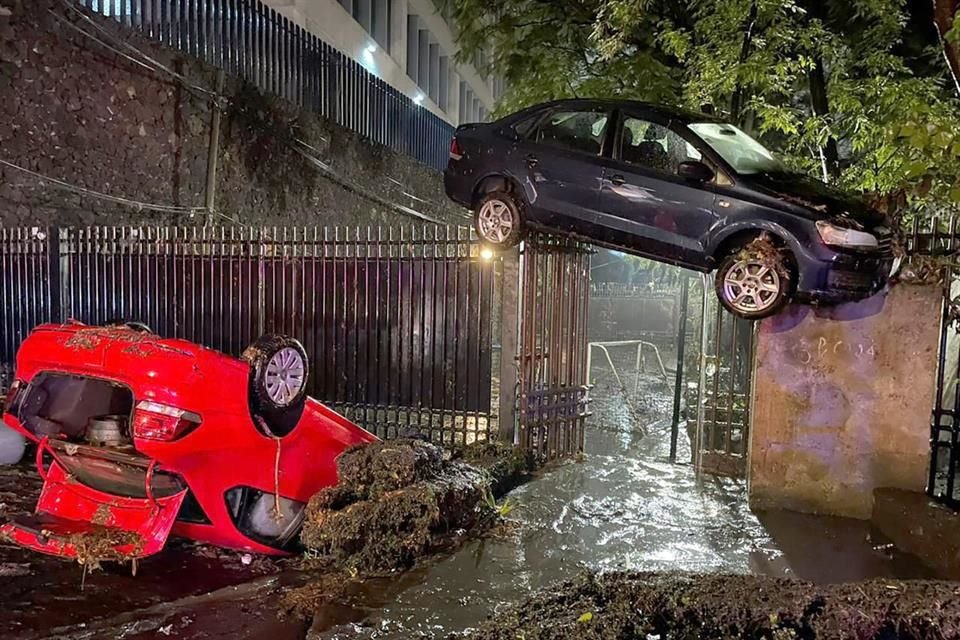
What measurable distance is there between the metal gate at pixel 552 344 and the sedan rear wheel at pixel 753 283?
5.70 ft

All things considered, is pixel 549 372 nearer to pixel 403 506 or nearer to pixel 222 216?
pixel 403 506

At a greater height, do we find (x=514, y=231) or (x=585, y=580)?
(x=514, y=231)

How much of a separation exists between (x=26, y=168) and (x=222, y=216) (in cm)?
300

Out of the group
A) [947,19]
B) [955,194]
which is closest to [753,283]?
[955,194]

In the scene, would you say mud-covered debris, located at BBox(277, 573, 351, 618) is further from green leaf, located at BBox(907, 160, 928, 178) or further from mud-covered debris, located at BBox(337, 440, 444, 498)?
green leaf, located at BBox(907, 160, 928, 178)

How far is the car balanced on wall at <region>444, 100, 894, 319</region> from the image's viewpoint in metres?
5.14

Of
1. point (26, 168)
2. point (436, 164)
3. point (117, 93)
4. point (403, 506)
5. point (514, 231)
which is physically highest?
point (436, 164)

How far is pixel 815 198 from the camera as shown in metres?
5.33

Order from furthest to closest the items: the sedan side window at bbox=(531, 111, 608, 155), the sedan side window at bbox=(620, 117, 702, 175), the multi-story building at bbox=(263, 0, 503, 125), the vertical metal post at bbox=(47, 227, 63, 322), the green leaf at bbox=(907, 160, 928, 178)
A: the multi-story building at bbox=(263, 0, 503, 125), the vertical metal post at bbox=(47, 227, 63, 322), the sedan side window at bbox=(531, 111, 608, 155), the sedan side window at bbox=(620, 117, 702, 175), the green leaf at bbox=(907, 160, 928, 178)

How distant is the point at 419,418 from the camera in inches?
273

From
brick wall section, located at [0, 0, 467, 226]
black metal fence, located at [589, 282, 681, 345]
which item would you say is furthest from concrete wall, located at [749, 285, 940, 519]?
black metal fence, located at [589, 282, 681, 345]

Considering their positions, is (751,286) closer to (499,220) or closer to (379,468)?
(499,220)

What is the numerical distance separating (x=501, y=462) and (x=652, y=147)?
125 inches

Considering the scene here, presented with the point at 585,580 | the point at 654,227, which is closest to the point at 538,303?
the point at 654,227
